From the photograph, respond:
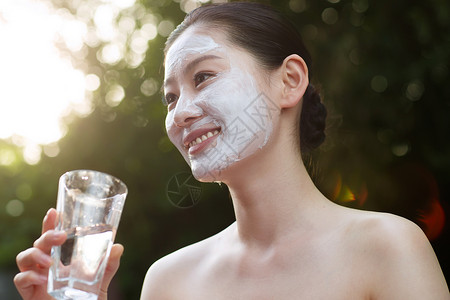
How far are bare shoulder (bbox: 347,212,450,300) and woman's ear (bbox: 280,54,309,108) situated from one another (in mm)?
624

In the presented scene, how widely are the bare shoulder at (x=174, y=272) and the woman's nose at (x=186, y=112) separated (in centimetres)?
64

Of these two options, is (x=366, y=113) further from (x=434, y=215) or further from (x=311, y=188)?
(x=311, y=188)

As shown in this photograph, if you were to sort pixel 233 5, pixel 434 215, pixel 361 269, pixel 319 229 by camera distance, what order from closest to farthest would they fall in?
pixel 361 269
pixel 319 229
pixel 233 5
pixel 434 215

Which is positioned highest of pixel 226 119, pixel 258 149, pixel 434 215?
pixel 226 119

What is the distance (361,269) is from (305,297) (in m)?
0.23

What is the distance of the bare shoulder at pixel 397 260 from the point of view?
72.5 inches

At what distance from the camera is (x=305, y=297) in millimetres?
2047

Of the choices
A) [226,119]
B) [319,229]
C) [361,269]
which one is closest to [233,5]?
[226,119]

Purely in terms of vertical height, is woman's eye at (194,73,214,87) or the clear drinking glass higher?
woman's eye at (194,73,214,87)

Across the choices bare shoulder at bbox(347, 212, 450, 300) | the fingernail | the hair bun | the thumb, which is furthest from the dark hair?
the fingernail

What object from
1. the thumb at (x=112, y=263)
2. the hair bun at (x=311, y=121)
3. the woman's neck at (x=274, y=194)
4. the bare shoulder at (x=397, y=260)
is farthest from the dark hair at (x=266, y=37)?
the thumb at (x=112, y=263)

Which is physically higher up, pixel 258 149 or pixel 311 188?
pixel 258 149

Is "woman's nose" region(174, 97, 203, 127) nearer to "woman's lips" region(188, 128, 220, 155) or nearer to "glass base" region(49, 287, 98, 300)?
"woman's lips" region(188, 128, 220, 155)

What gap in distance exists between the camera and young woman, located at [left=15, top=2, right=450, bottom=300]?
6.73 feet
